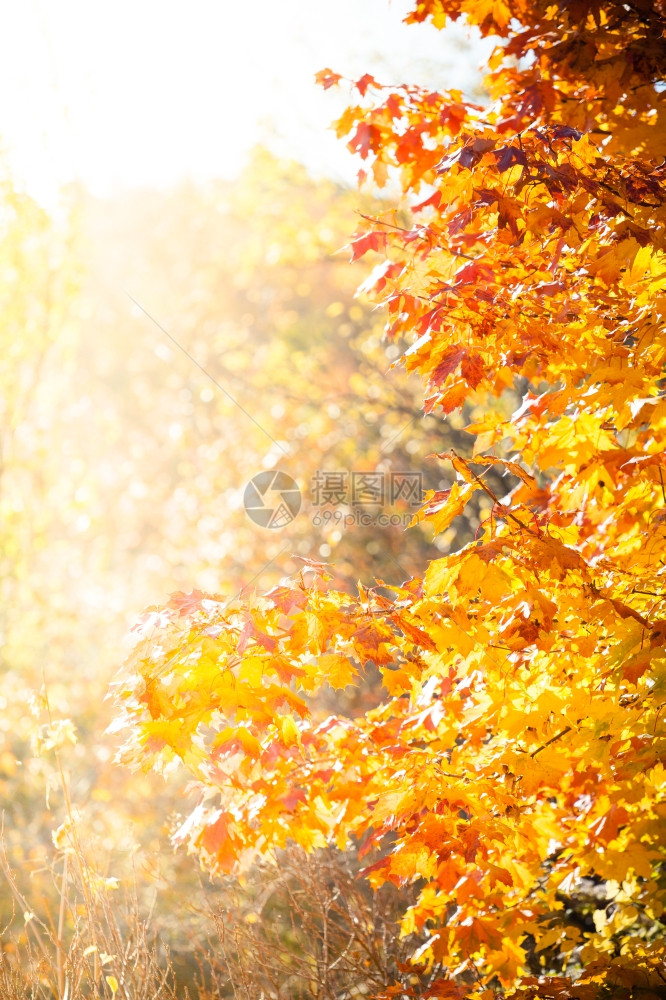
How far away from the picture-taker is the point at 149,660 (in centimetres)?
203

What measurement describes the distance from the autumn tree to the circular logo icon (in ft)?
18.9

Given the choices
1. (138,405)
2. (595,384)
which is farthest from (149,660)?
(138,405)

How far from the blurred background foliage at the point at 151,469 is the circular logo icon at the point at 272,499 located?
126 millimetres

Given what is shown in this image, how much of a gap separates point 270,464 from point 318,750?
6245 millimetres

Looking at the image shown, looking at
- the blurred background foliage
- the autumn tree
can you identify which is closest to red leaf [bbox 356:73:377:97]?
the autumn tree

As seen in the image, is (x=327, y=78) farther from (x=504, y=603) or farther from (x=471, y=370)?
(x=504, y=603)

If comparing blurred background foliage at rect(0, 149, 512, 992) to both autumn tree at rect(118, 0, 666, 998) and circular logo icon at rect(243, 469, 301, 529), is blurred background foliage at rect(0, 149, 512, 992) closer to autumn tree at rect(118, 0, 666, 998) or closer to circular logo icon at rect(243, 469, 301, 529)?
circular logo icon at rect(243, 469, 301, 529)

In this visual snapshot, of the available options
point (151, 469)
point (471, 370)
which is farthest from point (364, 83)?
point (151, 469)

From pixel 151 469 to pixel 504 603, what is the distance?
1121cm

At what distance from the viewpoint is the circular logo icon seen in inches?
343

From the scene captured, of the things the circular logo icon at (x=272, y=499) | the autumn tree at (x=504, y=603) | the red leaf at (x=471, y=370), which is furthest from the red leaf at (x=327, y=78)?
the circular logo icon at (x=272, y=499)

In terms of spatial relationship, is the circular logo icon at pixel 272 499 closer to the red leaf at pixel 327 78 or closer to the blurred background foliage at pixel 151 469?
the blurred background foliage at pixel 151 469

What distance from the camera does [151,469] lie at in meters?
12.9

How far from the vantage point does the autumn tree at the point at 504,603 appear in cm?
217
